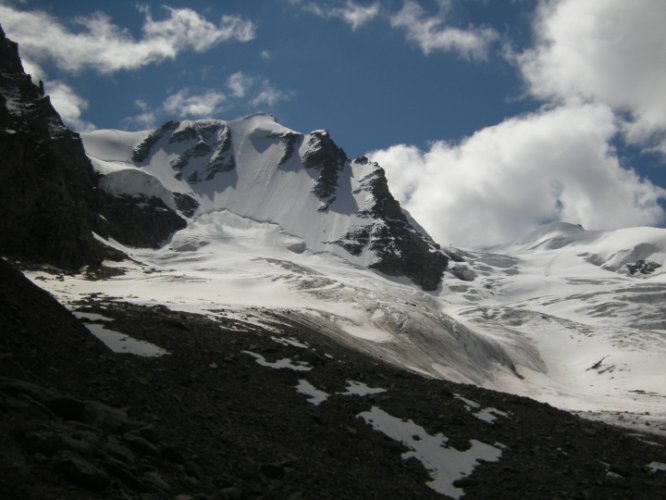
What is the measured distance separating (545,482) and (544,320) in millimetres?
148011

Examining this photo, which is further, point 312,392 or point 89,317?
point 89,317

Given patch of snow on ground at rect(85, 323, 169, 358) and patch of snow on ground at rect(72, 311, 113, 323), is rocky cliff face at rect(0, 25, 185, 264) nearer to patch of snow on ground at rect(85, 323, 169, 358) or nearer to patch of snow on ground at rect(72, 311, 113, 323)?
patch of snow on ground at rect(72, 311, 113, 323)

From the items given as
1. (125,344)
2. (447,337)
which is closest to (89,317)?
(125,344)

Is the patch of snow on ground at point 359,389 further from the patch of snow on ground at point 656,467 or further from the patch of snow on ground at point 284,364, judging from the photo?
the patch of snow on ground at point 656,467

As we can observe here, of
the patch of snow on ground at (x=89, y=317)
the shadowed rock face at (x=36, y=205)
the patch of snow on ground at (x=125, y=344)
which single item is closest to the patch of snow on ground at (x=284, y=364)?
the patch of snow on ground at (x=125, y=344)

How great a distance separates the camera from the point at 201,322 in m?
35.0

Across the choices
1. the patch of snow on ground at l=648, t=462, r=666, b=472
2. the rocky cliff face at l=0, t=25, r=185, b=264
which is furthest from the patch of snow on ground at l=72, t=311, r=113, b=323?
the rocky cliff face at l=0, t=25, r=185, b=264

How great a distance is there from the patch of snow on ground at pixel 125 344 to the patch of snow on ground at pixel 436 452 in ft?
27.5

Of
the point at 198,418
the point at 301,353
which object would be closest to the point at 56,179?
the point at 301,353

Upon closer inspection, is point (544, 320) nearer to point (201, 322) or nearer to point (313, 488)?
point (201, 322)

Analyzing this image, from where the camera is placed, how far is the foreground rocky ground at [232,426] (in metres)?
12.1

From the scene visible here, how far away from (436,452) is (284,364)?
890cm

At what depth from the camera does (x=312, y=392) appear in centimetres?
2545

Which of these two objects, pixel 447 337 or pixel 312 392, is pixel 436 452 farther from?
pixel 447 337
